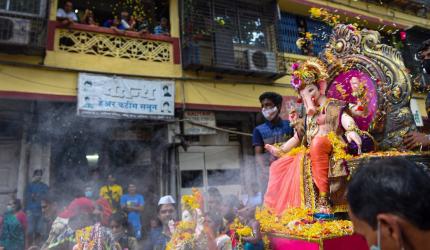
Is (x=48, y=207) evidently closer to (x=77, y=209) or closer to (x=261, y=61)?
(x=77, y=209)

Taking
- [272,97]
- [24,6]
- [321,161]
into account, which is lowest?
[321,161]

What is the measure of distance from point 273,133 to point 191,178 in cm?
575

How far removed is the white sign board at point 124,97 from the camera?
8.19 m

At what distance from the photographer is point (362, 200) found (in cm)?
123

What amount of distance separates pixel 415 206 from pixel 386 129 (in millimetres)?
2290

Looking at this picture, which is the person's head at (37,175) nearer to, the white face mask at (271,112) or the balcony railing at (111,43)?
the balcony railing at (111,43)

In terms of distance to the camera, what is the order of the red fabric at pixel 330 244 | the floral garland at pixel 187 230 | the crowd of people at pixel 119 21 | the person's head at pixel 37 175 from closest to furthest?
the red fabric at pixel 330 244 → the floral garland at pixel 187 230 → the person's head at pixel 37 175 → the crowd of people at pixel 119 21

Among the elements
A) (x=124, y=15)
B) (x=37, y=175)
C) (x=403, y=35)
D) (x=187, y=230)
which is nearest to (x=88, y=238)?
(x=187, y=230)

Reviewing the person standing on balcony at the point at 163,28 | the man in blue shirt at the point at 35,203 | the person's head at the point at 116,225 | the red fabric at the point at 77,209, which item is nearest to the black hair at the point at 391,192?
the red fabric at the point at 77,209

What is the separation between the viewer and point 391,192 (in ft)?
3.79

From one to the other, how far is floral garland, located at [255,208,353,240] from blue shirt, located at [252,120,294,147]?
5.38 feet

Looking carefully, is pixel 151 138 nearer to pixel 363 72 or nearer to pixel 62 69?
pixel 62 69

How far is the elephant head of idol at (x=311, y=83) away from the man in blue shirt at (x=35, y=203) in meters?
5.73

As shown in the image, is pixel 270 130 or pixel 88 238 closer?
pixel 88 238
